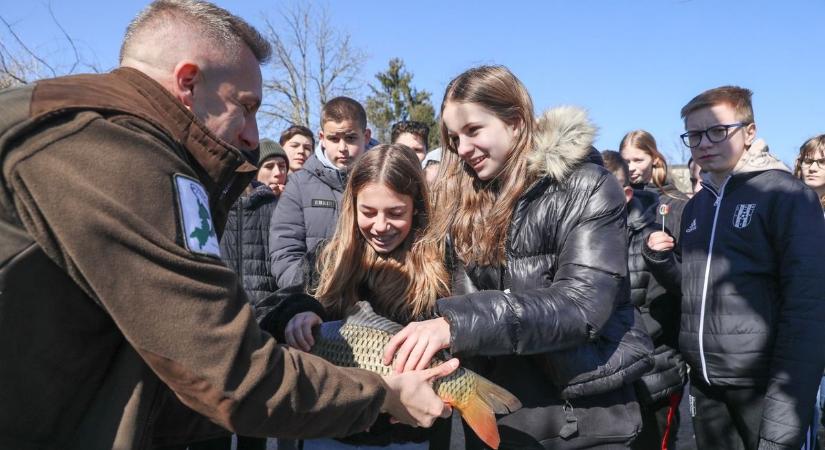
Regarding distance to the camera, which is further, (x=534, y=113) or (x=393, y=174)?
A: (x=393, y=174)

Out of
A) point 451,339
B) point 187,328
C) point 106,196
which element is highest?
point 106,196

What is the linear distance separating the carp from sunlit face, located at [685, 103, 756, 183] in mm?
2041

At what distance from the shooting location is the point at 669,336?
412 centimetres

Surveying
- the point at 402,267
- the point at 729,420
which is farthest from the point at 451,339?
the point at 729,420

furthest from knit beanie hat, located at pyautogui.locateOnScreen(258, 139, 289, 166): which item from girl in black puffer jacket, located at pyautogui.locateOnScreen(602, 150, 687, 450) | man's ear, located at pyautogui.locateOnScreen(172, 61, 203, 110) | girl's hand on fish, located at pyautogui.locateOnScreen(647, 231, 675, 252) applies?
man's ear, located at pyautogui.locateOnScreen(172, 61, 203, 110)

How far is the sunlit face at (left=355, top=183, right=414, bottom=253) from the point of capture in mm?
3117

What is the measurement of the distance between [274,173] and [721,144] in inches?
163

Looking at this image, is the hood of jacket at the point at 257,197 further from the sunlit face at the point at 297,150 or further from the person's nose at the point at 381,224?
the person's nose at the point at 381,224

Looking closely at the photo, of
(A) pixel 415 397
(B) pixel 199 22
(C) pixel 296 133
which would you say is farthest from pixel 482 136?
(C) pixel 296 133

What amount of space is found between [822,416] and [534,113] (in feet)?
12.5

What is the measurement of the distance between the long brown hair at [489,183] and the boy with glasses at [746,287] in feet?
4.59

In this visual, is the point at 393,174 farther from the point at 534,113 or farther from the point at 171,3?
the point at 171,3

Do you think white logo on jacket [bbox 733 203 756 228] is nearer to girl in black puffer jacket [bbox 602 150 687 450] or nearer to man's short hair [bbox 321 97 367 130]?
girl in black puffer jacket [bbox 602 150 687 450]

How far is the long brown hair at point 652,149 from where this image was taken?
21.7ft
